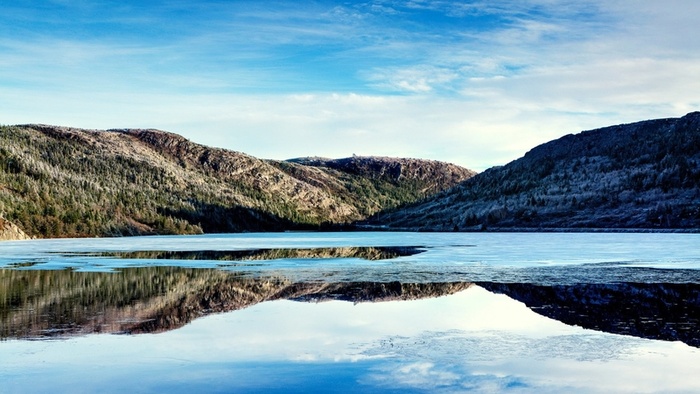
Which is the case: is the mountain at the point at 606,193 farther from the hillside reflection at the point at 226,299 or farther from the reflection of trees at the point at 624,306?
the hillside reflection at the point at 226,299

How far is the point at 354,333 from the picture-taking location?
56.7 feet

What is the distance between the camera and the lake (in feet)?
40.3

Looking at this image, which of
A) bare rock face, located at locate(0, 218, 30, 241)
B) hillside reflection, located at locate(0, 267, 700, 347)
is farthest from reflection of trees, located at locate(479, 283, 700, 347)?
bare rock face, located at locate(0, 218, 30, 241)

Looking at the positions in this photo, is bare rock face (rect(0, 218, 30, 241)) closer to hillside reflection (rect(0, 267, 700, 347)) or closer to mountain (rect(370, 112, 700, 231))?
hillside reflection (rect(0, 267, 700, 347))

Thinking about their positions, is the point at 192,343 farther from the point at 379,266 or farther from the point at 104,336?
the point at 379,266

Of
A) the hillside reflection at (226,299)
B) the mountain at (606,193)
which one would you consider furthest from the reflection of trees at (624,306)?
the mountain at (606,193)

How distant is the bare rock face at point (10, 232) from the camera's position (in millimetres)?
110312

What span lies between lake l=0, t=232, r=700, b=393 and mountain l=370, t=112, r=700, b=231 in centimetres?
10543

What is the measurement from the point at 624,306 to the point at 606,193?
140m

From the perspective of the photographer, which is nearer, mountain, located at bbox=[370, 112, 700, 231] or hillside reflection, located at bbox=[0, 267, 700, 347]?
hillside reflection, located at bbox=[0, 267, 700, 347]

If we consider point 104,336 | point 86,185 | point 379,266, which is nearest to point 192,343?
point 104,336

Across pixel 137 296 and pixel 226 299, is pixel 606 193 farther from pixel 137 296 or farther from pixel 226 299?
pixel 137 296

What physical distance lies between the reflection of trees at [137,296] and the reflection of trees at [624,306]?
3480 millimetres

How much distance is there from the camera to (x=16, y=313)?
20.4 metres
